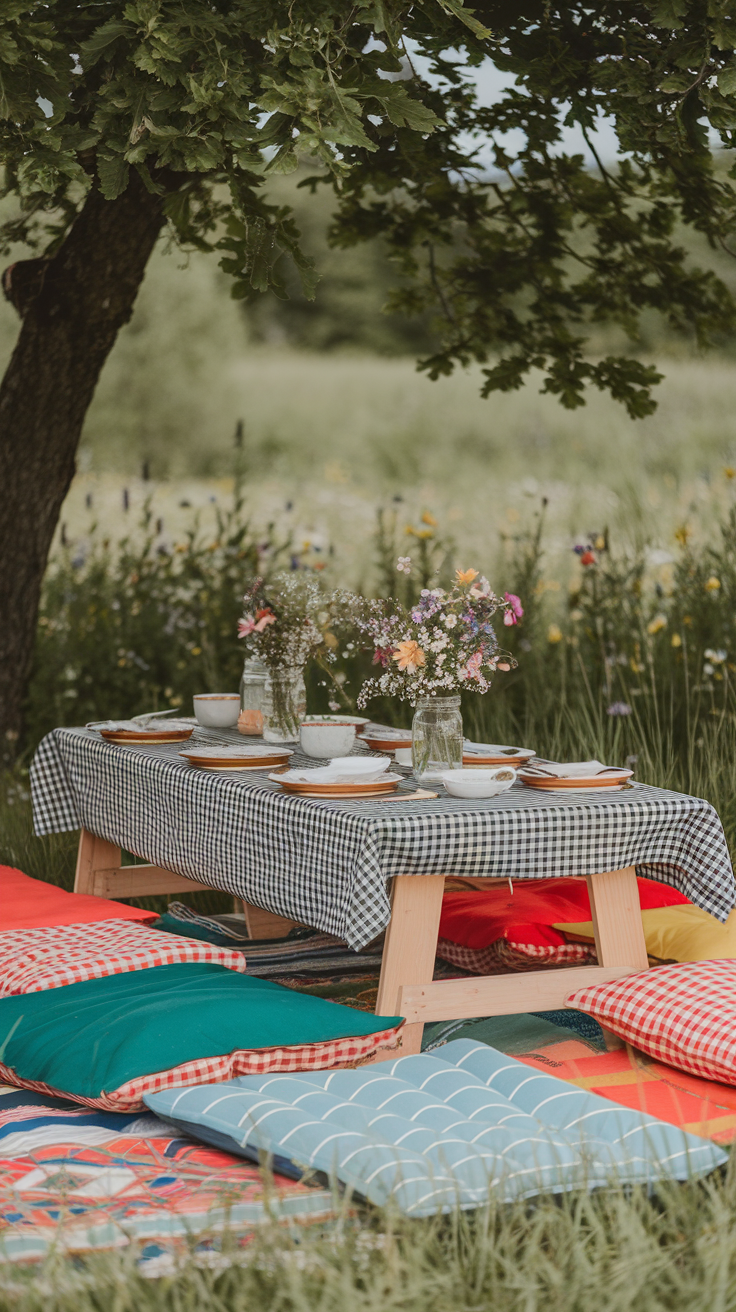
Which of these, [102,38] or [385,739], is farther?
[385,739]

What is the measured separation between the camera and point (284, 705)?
141 inches

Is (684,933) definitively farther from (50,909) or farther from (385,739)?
(50,909)

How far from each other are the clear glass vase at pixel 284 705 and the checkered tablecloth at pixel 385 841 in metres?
0.30

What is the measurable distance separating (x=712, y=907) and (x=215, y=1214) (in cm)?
141

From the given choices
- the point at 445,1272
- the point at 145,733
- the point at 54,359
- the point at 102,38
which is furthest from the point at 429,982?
the point at 54,359

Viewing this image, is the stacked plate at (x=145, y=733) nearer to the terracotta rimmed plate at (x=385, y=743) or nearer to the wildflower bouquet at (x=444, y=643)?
the terracotta rimmed plate at (x=385, y=743)

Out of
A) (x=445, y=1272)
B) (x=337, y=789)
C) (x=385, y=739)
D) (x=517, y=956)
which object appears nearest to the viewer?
(x=445, y=1272)

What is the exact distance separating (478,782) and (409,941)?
1.15 feet

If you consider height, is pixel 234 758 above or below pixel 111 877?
above

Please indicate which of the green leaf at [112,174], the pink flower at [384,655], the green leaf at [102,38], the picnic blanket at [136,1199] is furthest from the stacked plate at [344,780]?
the green leaf at [102,38]

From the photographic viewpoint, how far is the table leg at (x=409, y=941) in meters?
2.67

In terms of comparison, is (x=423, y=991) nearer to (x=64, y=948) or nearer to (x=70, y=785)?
(x=64, y=948)

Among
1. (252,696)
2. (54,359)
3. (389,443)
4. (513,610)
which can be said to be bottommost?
(252,696)

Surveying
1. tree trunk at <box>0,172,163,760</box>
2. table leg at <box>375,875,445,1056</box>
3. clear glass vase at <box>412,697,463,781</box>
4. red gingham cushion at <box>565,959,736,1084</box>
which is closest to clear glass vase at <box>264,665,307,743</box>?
clear glass vase at <box>412,697,463,781</box>
